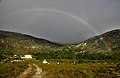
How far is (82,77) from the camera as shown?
2657 inches

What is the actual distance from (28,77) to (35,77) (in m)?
2.01

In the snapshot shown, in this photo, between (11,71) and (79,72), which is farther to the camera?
(79,72)

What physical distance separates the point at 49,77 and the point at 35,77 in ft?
12.0

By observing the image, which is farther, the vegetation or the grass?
the grass

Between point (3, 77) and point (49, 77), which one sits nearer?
point (3, 77)

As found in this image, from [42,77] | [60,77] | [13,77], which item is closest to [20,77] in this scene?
[13,77]

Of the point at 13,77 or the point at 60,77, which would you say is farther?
the point at 60,77

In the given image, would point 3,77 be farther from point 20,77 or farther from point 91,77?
point 91,77

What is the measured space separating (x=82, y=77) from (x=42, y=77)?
34.1 ft

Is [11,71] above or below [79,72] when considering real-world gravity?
above

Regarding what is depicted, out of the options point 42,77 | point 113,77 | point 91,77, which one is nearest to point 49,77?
point 42,77

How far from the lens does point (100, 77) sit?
66.2 meters

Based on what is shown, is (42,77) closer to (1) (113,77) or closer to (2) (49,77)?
(2) (49,77)

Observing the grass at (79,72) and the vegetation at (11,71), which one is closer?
the vegetation at (11,71)
